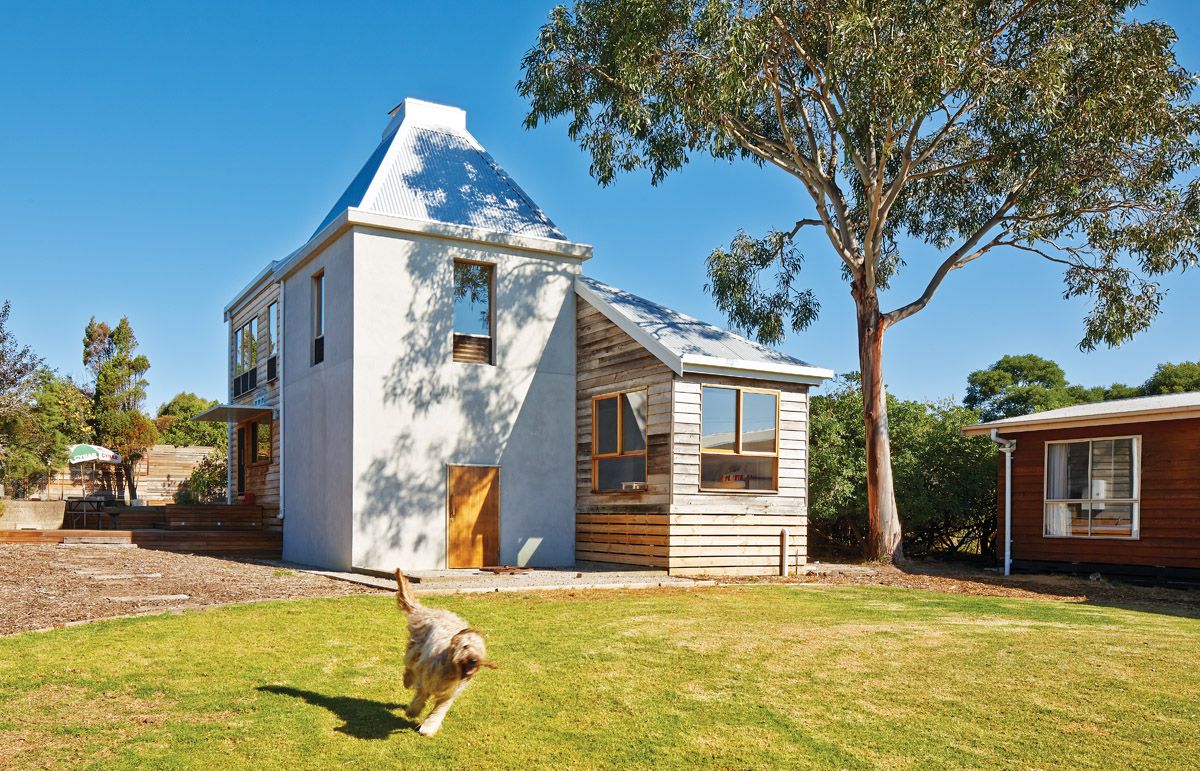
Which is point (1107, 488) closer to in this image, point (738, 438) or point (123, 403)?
point (738, 438)

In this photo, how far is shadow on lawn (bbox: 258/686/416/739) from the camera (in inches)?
210

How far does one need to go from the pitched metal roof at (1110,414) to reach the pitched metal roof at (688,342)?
4031mm

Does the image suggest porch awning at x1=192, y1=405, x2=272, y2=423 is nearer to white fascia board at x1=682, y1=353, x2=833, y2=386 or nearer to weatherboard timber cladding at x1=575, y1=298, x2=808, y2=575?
weatherboard timber cladding at x1=575, y1=298, x2=808, y2=575

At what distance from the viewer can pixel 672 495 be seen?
14234 millimetres

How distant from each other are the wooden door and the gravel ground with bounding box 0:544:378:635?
109 inches

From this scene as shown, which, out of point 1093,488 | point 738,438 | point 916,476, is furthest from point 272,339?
point 1093,488

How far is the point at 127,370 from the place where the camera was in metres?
32.1

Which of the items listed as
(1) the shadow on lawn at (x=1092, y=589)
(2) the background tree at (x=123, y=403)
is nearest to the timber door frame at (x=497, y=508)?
(1) the shadow on lawn at (x=1092, y=589)

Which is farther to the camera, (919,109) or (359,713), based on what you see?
(919,109)

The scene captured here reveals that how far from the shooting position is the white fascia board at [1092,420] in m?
14.7

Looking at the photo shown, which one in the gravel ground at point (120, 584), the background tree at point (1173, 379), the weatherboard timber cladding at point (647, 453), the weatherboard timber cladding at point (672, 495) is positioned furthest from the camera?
the background tree at point (1173, 379)

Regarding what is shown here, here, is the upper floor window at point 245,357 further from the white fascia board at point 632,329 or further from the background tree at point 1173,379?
the background tree at point 1173,379

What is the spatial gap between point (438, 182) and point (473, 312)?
2.76 m

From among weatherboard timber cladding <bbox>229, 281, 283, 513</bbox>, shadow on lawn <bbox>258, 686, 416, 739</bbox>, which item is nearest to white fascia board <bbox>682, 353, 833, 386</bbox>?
weatherboard timber cladding <bbox>229, 281, 283, 513</bbox>
